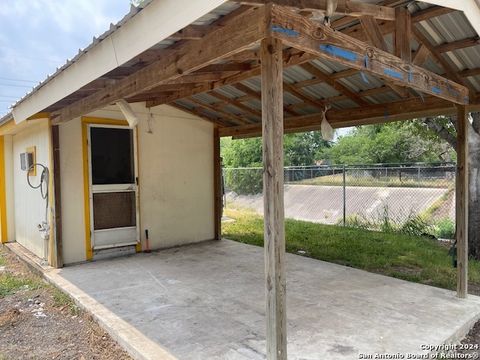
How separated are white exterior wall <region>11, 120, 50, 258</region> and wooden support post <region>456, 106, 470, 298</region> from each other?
205 inches

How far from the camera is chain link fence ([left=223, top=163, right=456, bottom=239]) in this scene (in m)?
9.00

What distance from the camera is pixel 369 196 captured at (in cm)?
1260

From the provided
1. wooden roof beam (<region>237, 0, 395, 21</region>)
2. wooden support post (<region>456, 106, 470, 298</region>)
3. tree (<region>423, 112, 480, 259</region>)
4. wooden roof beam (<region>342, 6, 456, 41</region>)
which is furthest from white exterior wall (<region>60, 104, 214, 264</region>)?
tree (<region>423, 112, 480, 259</region>)

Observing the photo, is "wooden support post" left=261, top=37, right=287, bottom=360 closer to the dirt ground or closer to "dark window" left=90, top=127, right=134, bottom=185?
the dirt ground

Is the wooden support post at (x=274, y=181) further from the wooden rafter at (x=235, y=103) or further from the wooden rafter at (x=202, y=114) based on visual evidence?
the wooden rafter at (x=202, y=114)

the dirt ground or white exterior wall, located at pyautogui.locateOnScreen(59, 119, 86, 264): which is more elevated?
white exterior wall, located at pyautogui.locateOnScreen(59, 119, 86, 264)

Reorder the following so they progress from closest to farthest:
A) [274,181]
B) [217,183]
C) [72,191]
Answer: [274,181] → [72,191] → [217,183]

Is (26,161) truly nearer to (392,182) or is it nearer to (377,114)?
(377,114)

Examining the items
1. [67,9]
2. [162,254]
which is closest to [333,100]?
[162,254]

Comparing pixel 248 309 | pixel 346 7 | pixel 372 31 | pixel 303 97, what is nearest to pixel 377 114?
pixel 303 97

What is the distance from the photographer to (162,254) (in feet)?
19.2

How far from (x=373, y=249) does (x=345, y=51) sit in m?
4.72

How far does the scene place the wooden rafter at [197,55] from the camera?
2.09 meters

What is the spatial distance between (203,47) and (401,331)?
8.93 ft
